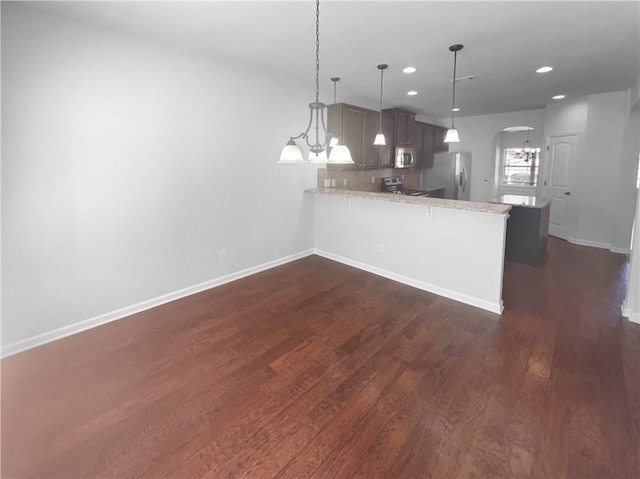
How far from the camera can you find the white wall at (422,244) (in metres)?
3.14

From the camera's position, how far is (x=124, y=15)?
242cm

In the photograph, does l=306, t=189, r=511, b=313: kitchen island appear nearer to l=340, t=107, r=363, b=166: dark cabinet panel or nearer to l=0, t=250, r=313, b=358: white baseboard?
l=340, t=107, r=363, b=166: dark cabinet panel

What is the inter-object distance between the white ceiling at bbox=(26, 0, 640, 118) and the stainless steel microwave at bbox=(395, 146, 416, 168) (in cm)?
177

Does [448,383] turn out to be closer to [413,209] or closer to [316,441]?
[316,441]

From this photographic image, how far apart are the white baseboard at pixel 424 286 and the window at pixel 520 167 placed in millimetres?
6886

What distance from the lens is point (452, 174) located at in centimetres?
741

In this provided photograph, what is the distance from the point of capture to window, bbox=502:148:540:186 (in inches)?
335

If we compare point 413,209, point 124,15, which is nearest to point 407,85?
point 413,209

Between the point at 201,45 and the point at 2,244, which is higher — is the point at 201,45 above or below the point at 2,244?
above

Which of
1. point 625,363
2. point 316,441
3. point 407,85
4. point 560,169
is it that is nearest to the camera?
point 316,441

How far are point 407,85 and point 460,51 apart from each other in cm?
133

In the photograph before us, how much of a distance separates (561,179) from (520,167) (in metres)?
3.23

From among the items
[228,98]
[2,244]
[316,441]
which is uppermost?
[228,98]

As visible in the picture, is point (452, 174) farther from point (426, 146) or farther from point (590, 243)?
point (590, 243)
